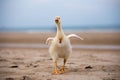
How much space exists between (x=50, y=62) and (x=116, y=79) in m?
0.83

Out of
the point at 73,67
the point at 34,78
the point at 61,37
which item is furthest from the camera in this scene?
the point at 73,67

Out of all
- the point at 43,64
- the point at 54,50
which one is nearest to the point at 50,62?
the point at 43,64

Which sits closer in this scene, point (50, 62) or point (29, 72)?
point (29, 72)

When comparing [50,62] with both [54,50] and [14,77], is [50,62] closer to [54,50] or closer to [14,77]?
[54,50]

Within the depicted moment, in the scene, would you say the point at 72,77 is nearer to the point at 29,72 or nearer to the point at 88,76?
the point at 88,76

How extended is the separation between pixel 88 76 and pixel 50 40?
0.34 meters

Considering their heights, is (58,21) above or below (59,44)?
above

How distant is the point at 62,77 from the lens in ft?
4.95

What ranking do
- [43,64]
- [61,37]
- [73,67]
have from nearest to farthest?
1. [61,37]
2. [73,67]
3. [43,64]

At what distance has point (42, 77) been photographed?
1.50 metres

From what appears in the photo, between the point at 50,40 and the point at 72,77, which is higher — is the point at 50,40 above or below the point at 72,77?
above

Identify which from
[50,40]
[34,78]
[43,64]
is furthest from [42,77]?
[43,64]

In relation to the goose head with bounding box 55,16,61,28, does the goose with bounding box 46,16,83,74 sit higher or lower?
lower

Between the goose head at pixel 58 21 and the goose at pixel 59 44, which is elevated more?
the goose head at pixel 58 21
